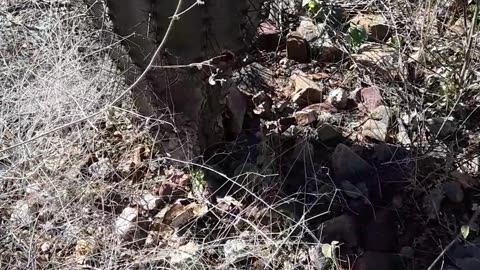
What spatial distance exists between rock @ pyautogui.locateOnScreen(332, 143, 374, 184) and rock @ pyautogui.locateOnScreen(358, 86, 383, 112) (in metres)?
0.22

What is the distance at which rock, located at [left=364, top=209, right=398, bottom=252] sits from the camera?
1.82m

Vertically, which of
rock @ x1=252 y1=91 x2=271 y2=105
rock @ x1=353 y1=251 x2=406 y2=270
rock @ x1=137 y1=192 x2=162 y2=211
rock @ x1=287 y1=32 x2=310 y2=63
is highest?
rock @ x1=287 y1=32 x2=310 y2=63

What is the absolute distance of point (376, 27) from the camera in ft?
7.87

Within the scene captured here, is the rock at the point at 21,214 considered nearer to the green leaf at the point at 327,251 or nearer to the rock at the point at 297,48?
the green leaf at the point at 327,251

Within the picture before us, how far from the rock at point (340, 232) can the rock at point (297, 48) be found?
674mm

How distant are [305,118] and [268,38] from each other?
0.41 meters

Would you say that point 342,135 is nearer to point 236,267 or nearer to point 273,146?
point 273,146

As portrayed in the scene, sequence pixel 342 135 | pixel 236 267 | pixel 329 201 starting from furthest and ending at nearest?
pixel 342 135
pixel 329 201
pixel 236 267

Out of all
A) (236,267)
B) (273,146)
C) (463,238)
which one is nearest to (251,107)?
(273,146)

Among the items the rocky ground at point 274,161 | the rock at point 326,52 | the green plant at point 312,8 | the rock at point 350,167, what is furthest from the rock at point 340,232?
the green plant at point 312,8

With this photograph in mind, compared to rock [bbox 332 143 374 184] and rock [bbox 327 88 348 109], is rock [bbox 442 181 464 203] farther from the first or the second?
rock [bbox 327 88 348 109]

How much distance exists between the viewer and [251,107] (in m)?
2.16

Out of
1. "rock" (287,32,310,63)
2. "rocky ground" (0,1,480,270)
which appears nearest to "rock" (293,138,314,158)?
"rocky ground" (0,1,480,270)

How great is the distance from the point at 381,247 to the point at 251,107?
56cm
